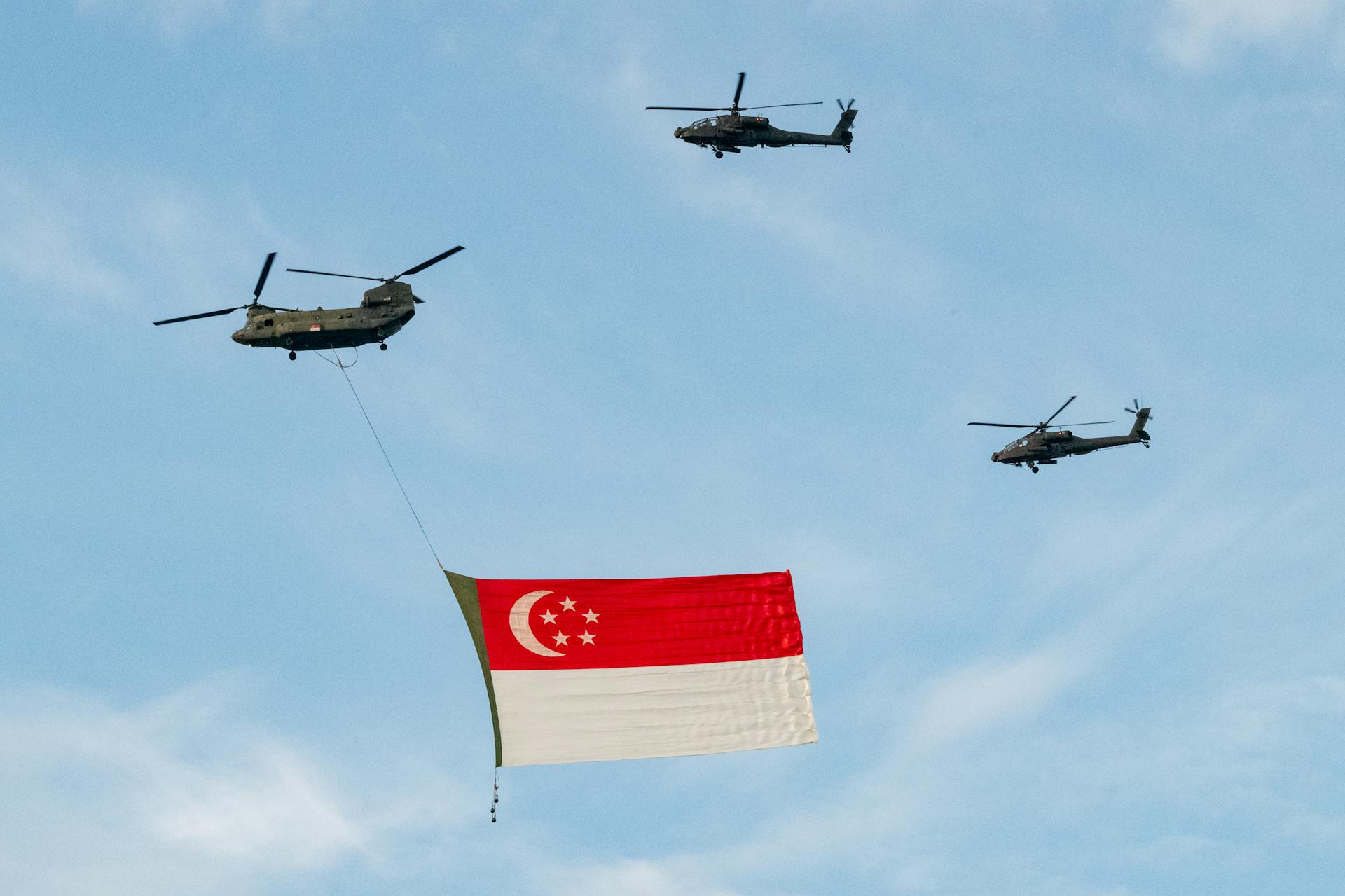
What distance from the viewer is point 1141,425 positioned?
11131 cm

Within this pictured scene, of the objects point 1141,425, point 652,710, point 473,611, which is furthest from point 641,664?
point 1141,425

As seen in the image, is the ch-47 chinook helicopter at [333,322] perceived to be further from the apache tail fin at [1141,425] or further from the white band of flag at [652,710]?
the apache tail fin at [1141,425]

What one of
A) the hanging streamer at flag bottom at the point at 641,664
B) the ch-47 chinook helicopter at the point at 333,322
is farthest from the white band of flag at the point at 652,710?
the ch-47 chinook helicopter at the point at 333,322

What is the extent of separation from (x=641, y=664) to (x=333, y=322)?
93.5ft

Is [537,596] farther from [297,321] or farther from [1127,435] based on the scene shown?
[1127,435]

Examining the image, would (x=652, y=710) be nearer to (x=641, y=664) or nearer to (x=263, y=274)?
(x=641, y=664)

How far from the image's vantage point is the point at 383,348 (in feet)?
237

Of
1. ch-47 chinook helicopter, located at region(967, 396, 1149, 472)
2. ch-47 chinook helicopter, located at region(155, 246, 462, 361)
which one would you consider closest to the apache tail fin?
ch-47 chinook helicopter, located at region(967, 396, 1149, 472)

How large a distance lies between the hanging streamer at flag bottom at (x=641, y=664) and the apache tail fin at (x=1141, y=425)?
66.8 meters

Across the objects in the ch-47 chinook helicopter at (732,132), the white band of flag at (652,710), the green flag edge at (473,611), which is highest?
the ch-47 chinook helicopter at (732,132)

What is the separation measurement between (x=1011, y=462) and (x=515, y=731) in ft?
224

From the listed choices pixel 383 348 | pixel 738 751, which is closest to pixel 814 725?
pixel 738 751

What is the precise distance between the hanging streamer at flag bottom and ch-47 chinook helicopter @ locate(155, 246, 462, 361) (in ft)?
84.0

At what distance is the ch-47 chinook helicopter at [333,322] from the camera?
70.8 meters
